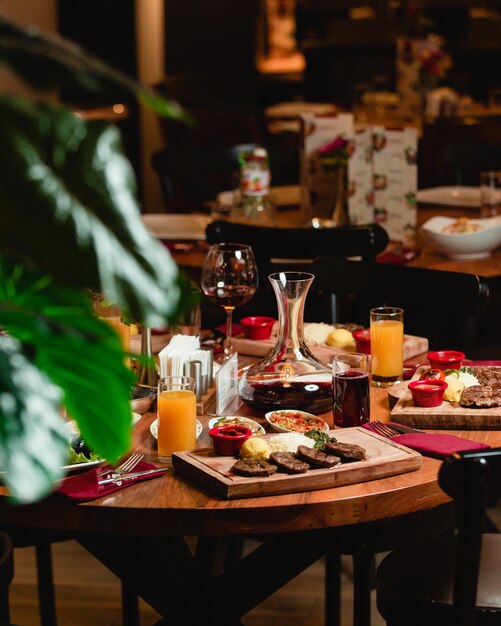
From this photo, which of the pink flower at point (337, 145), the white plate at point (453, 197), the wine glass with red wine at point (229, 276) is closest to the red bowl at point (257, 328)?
the wine glass with red wine at point (229, 276)

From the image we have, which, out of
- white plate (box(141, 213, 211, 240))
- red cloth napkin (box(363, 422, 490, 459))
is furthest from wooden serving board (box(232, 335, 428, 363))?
white plate (box(141, 213, 211, 240))

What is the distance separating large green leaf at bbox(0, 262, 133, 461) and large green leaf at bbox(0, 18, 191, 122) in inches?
4.9

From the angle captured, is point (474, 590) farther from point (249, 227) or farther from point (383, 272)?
point (249, 227)

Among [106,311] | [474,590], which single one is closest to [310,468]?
[474,590]

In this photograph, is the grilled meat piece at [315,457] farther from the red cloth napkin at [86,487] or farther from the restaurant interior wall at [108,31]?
the restaurant interior wall at [108,31]

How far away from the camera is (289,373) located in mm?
1846

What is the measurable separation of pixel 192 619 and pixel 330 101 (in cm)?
740

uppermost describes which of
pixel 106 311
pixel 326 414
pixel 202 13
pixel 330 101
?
pixel 202 13

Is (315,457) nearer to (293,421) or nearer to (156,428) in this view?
(293,421)

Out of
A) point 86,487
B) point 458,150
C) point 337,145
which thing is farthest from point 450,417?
point 458,150

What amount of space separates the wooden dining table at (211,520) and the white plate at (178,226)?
1.74 meters

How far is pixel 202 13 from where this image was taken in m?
7.96

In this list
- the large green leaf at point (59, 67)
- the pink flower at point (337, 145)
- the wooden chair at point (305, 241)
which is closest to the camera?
the large green leaf at point (59, 67)

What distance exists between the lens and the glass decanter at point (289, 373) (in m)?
1.82
